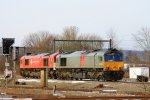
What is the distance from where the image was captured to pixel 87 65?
4362 centimetres

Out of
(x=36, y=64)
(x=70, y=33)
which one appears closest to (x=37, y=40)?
(x=70, y=33)

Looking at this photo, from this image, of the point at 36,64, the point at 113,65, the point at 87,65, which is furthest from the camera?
the point at 36,64

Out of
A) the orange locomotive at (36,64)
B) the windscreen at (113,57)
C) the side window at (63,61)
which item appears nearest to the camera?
the windscreen at (113,57)

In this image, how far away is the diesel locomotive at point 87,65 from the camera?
42381mm

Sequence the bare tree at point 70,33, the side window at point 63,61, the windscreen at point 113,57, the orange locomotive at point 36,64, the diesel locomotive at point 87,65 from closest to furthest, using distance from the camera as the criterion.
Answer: the diesel locomotive at point 87,65, the windscreen at point 113,57, the side window at point 63,61, the orange locomotive at point 36,64, the bare tree at point 70,33

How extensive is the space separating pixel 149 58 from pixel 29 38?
46455mm

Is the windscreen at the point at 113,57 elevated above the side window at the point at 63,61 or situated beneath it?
elevated above

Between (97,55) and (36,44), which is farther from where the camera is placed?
(36,44)

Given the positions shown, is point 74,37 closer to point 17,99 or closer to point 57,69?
point 57,69

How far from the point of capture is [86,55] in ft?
146

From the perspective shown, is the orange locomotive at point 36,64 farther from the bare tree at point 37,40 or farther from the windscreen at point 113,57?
the bare tree at point 37,40

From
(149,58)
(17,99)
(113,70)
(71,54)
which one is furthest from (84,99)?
(149,58)

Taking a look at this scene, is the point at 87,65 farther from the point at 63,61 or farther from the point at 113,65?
the point at 63,61


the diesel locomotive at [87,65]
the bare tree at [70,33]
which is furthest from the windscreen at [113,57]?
the bare tree at [70,33]
